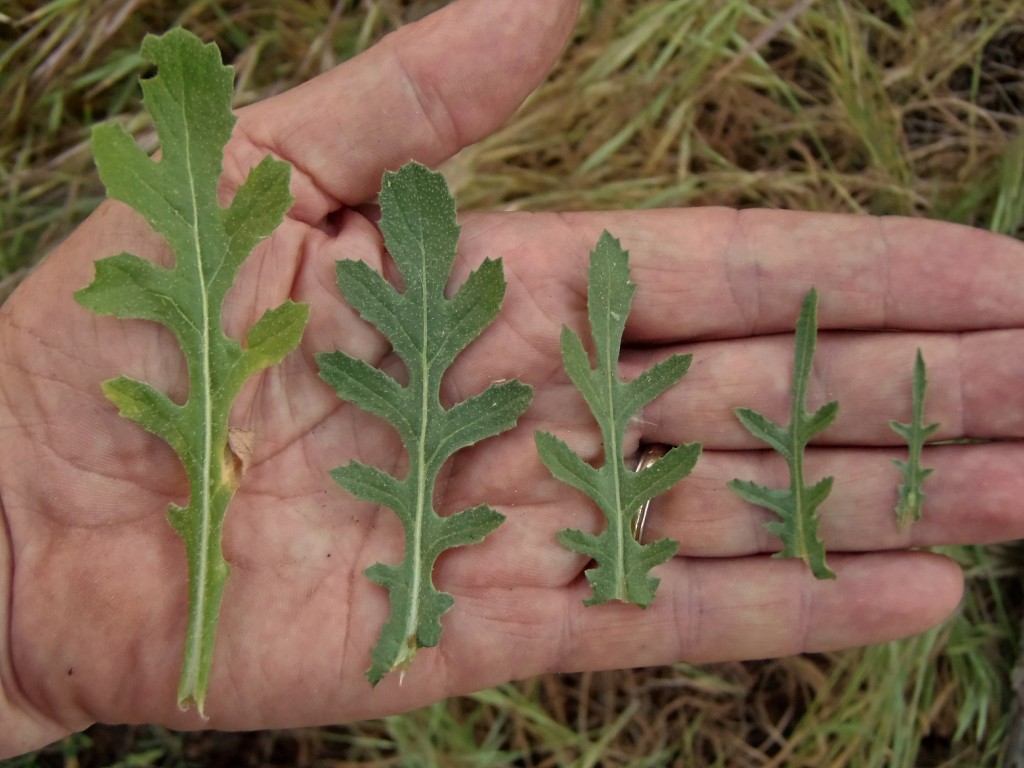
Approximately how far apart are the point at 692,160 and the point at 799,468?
131cm

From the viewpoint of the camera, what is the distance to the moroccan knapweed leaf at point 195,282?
245cm

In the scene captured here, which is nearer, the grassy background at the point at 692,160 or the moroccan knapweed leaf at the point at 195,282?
the moroccan knapweed leaf at the point at 195,282

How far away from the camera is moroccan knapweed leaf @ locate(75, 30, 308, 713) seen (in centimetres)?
245

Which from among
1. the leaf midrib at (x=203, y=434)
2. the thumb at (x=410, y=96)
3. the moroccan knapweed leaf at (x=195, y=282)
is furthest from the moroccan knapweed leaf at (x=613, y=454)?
the leaf midrib at (x=203, y=434)

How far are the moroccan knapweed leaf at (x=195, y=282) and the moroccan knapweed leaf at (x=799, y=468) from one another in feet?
4.08

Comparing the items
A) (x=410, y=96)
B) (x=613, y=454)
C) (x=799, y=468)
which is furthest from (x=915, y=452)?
(x=410, y=96)

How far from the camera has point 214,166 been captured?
2.50 m

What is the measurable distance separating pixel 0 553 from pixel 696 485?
5.89 feet

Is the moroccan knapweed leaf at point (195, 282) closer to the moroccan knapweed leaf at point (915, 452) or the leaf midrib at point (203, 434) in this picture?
the leaf midrib at point (203, 434)

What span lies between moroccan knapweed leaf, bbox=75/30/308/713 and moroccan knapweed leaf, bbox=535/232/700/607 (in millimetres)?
735

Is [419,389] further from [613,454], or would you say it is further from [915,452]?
[915,452]

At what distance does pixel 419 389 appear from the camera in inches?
103

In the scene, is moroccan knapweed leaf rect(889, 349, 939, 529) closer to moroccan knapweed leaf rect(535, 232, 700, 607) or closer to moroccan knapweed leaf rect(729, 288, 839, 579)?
moroccan knapweed leaf rect(729, 288, 839, 579)

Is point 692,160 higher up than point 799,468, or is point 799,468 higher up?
point 692,160
